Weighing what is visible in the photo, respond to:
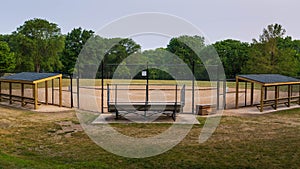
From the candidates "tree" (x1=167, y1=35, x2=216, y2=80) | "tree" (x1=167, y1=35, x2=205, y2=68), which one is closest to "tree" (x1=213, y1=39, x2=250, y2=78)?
"tree" (x1=167, y1=35, x2=216, y2=80)

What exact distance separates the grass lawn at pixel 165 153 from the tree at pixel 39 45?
38.2m

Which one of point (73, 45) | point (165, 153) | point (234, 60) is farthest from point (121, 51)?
point (165, 153)

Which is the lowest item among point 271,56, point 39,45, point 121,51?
point 271,56

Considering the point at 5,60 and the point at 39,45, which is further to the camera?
the point at 39,45

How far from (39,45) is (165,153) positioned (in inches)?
1788

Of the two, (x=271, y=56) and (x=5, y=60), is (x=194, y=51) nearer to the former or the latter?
(x=271, y=56)

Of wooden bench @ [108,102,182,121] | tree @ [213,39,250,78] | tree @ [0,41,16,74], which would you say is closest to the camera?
wooden bench @ [108,102,182,121]

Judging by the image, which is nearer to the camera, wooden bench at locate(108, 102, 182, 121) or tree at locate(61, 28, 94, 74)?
wooden bench at locate(108, 102, 182, 121)

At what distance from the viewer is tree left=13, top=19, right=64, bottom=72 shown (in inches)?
1759

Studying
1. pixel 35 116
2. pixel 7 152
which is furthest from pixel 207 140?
pixel 35 116

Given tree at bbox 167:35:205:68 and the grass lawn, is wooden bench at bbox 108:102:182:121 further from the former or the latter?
tree at bbox 167:35:205:68

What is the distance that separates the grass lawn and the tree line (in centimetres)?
1507

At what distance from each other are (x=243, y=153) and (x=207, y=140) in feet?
4.25

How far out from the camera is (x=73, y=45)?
171 ft
